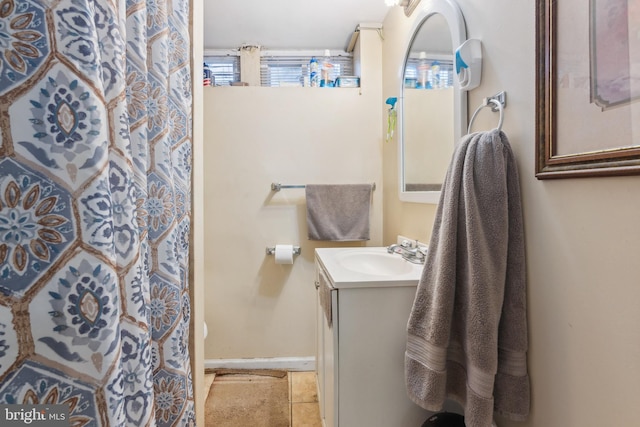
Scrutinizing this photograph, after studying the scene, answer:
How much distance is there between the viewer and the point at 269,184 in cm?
206

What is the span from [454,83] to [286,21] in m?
1.36

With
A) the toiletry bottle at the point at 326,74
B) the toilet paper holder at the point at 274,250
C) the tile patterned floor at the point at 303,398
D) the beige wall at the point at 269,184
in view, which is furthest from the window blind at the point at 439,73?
the tile patterned floor at the point at 303,398

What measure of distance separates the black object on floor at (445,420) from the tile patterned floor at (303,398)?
0.78 m

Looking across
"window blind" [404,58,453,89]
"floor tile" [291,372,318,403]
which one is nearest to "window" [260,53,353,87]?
"window blind" [404,58,453,89]

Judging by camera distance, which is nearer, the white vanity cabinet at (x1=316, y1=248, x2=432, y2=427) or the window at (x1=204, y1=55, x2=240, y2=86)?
the white vanity cabinet at (x1=316, y1=248, x2=432, y2=427)

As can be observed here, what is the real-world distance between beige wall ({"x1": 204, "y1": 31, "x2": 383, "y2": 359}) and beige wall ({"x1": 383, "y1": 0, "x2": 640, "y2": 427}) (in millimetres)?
1171

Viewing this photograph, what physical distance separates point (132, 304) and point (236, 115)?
1.73m

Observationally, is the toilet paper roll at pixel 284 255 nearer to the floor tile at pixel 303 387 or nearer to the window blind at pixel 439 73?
the floor tile at pixel 303 387

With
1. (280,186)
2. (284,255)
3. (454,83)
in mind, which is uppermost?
(454,83)

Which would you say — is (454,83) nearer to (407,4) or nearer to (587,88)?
(587,88)

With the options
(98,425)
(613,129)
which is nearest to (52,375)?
(98,425)

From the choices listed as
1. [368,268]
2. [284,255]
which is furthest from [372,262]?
[284,255]

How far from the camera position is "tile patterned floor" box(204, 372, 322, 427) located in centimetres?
159

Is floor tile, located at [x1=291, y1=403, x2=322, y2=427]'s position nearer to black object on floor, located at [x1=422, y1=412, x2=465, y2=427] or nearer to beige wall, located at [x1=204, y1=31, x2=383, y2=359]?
beige wall, located at [x1=204, y1=31, x2=383, y2=359]
